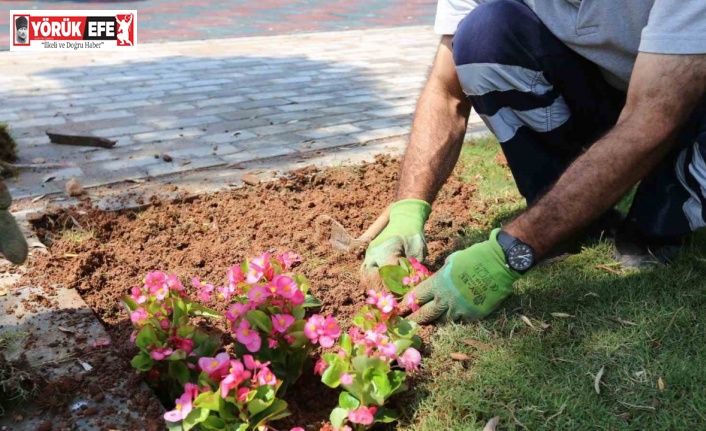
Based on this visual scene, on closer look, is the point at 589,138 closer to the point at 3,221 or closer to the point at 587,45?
the point at 587,45

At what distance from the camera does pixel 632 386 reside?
200 cm

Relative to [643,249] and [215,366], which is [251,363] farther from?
[643,249]

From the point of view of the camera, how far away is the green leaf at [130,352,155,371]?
1907 millimetres

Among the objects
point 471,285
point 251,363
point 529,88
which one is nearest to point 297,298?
point 251,363

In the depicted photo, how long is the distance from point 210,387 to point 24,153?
270 centimetres

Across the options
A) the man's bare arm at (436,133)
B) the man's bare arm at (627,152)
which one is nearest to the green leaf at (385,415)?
the man's bare arm at (627,152)

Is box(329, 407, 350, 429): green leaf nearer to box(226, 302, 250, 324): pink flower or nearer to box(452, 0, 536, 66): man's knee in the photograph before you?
box(226, 302, 250, 324): pink flower

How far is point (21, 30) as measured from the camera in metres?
7.99

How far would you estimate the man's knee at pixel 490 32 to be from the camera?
2.62 m

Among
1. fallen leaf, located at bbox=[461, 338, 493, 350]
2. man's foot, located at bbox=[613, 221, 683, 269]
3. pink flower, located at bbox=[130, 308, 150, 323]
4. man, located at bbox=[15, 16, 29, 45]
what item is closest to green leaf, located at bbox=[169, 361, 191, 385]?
pink flower, located at bbox=[130, 308, 150, 323]

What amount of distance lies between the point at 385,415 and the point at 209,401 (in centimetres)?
46

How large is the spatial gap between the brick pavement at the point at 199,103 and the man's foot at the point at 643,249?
1885 millimetres

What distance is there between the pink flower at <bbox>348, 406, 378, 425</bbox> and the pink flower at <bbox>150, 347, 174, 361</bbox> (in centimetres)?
51

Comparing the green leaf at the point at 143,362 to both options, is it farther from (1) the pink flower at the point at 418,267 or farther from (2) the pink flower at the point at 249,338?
(1) the pink flower at the point at 418,267
